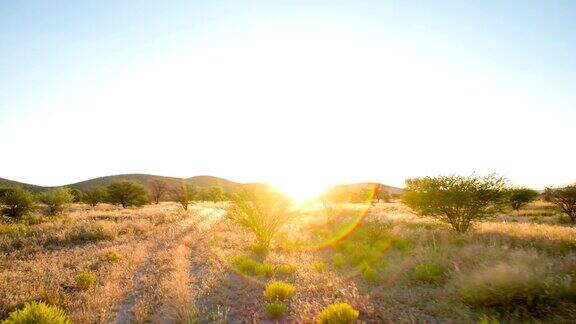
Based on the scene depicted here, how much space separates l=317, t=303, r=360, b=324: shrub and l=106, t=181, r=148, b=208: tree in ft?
206

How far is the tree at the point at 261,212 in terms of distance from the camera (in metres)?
19.4

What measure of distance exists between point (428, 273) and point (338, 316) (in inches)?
174

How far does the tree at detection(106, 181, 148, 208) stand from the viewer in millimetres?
64363

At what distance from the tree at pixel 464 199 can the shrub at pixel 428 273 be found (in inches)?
342

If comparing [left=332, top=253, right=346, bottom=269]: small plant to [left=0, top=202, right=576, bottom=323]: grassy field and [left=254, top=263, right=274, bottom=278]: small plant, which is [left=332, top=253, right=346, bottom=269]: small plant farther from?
[left=254, top=263, right=274, bottom=278]: small plant

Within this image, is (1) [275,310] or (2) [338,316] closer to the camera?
(2) [338,316]

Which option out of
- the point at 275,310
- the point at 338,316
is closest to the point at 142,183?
the point at 275,310

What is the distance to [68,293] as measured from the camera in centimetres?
1006

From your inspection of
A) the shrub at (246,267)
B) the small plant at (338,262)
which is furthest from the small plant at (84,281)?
the small plant at (338,262)

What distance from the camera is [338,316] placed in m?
7.48

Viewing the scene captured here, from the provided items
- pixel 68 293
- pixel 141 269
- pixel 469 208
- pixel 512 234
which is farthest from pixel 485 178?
pixel 68 293

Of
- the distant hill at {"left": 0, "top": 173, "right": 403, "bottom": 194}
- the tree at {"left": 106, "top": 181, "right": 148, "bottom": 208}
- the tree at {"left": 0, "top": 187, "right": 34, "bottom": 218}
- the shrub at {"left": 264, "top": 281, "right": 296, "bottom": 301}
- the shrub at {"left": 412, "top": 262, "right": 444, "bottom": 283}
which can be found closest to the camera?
the shrub at {"left": 264, "top": 281, "right": 296, "bottom": 301}

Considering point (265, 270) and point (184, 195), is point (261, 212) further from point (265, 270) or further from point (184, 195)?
point (184, 195)

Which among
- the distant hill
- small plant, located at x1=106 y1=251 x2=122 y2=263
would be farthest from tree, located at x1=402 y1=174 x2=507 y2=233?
the distant hill
